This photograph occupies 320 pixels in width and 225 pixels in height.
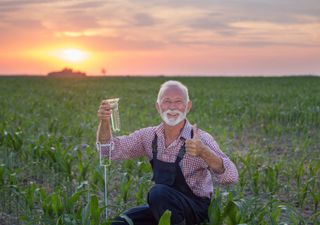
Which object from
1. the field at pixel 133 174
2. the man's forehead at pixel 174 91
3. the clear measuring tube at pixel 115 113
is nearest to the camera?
the man's forehead at pixel 174 91

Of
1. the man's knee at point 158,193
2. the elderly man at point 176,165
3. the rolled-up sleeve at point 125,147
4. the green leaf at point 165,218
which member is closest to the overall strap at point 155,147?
the elderly man at point 176,165

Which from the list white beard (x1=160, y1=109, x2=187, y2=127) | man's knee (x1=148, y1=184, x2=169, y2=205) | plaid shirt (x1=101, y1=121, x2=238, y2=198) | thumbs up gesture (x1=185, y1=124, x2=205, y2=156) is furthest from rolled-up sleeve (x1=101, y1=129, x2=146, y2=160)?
thumbs up gesture (x1=185, y1=124, x2=205, y2=156)

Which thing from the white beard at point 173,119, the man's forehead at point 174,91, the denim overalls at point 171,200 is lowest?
the denim overalls at point 171,200

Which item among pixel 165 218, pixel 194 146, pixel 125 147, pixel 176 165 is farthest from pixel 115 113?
pixel 165 218

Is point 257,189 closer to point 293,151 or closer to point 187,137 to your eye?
point 187,137

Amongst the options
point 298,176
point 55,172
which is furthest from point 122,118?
point 298,176

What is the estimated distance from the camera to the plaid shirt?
3.57 metres

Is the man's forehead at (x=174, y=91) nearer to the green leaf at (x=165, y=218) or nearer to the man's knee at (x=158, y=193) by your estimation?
the man's knee at (x=158, y=193)

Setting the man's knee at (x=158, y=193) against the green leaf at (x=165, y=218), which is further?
the man's knee at (x=158, y=193)

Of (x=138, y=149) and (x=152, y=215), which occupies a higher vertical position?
(x=138, y=149)

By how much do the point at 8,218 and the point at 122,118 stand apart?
7719 millimetres

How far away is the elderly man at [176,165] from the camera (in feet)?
11.6

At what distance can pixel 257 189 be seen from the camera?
572cm

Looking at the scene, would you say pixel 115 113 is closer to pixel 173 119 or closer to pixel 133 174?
pixel 173 119
